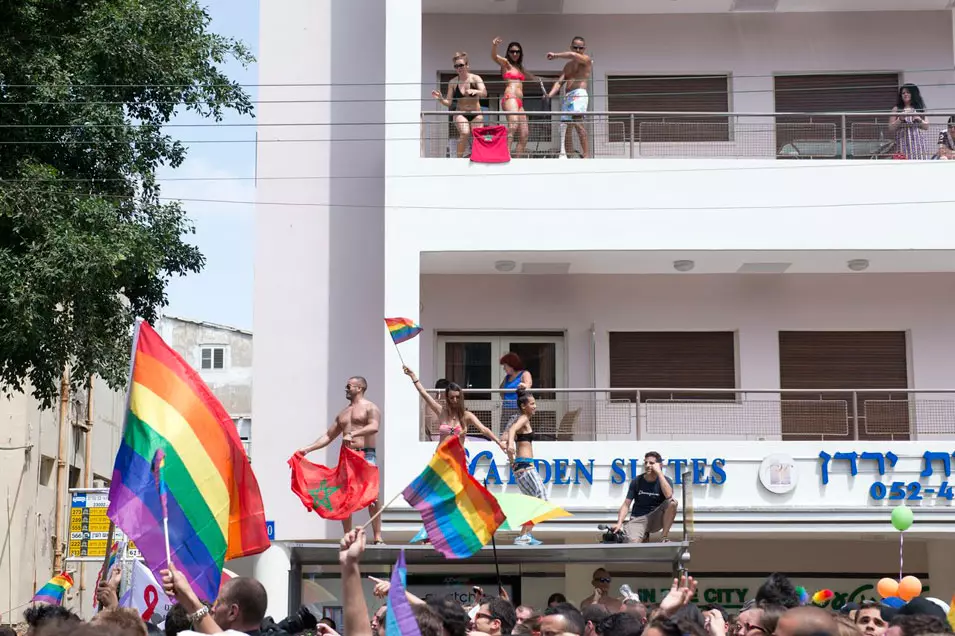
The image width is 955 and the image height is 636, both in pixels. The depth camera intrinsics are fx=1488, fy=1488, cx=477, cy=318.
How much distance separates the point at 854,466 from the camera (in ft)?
59.1

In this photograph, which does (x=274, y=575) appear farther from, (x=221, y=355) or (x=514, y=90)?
(x=221, y=355)

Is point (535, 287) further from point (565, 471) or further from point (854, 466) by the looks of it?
point (854, 466)

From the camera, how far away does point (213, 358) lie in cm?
4650

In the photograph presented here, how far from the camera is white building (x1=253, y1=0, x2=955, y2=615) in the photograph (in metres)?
18.1

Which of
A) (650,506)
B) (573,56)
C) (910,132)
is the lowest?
(650,506)

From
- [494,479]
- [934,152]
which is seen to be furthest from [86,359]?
[934,152]

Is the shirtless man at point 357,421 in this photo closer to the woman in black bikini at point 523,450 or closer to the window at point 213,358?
the woman in black bikini at point 523,450

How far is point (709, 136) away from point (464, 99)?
3410 mm

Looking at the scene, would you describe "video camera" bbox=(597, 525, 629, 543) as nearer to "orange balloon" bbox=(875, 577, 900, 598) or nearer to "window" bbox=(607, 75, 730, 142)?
"orange balloon" bbox=(875, 577, 900, 598)

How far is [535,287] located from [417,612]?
14321 mm


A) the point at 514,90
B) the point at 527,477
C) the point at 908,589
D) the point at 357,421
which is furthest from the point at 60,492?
the point at 908,589

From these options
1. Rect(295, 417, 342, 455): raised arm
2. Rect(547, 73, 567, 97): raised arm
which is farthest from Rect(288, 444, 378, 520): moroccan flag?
Rect(547, 73, 567, 97): raised arm

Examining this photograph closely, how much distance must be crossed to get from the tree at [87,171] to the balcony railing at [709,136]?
330 cm

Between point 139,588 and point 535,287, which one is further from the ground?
point 535,287
